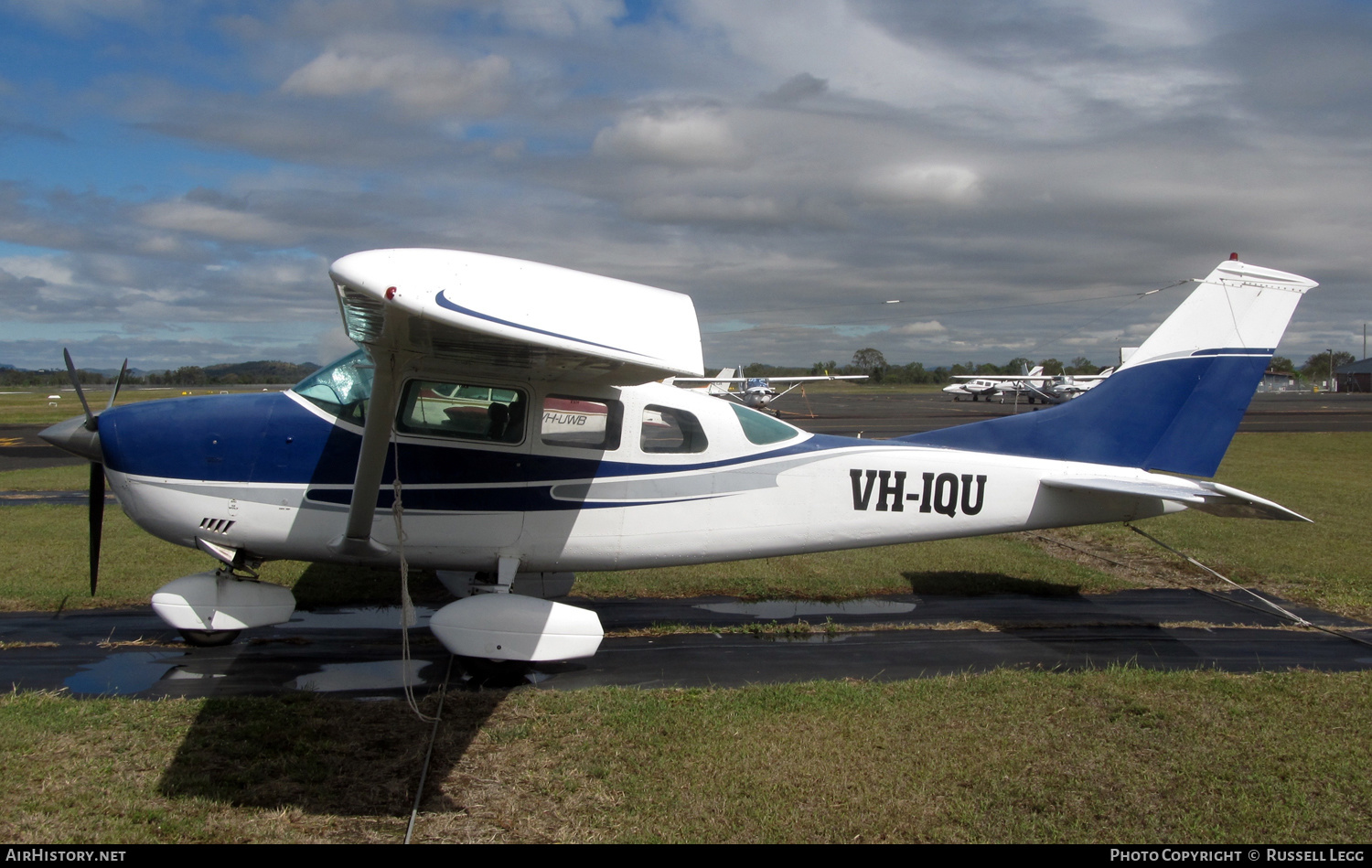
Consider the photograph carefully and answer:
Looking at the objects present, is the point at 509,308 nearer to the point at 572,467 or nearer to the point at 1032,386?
the point at 572,467

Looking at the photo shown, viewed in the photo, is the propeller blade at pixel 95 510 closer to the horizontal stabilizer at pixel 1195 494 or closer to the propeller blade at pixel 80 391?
the propeller blade at pixel 80 391

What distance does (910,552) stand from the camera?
10.0 meters

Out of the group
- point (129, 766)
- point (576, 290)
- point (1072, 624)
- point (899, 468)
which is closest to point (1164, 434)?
point (1072, 624)

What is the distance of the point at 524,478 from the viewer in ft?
19.3

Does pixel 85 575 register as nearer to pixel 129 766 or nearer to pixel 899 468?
pixel 129 766

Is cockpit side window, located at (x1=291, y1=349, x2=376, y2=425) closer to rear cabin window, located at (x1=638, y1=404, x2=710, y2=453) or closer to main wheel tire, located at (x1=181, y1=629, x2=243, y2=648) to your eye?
main wheel tire, located at (x1=181, y1=629, x2=243, y2=648)

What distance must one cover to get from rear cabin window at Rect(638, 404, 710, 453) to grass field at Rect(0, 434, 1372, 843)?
1763mm

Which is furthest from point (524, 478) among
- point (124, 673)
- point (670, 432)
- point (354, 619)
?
point (124, 673)

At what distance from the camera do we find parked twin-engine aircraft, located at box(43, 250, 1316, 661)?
5.46 metres

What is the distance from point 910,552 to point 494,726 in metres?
6.49

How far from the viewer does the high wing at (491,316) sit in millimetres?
3443

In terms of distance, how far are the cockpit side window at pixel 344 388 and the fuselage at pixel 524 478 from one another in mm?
33

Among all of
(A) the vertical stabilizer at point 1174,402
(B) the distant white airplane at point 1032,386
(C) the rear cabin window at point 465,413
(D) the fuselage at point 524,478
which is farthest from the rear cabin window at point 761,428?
(B) the distant white airplane at point 1032,386

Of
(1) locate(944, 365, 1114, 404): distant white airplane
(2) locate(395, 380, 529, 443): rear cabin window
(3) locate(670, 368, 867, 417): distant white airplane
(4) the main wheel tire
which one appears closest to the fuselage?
(2) locate(395, 380, 529, 443): rear cabin window
